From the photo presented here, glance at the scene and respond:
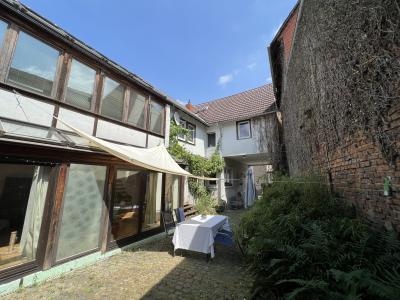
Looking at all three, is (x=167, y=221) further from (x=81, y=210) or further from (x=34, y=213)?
(x=34, y=213)

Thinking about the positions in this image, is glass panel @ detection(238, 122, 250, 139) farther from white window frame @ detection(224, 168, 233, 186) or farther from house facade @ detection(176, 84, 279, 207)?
white window frame @ detection(224, 168, 233, 186)

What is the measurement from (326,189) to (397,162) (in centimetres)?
227

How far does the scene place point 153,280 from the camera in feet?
14.9

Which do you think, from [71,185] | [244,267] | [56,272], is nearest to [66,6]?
[71,185]

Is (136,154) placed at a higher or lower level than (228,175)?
lower

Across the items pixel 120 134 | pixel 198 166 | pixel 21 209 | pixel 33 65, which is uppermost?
pixel 33 65

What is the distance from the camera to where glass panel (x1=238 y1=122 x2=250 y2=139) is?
14.2m

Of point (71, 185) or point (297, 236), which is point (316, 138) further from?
point (71, 185)

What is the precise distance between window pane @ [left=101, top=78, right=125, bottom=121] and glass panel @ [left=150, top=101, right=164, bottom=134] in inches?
61.6

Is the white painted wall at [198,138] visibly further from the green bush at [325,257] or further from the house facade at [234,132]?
the green bush at [325,257]

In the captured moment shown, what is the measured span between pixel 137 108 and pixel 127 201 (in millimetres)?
3538

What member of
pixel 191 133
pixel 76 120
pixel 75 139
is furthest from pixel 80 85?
pixel 191 133

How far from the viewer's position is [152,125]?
28.6 ft

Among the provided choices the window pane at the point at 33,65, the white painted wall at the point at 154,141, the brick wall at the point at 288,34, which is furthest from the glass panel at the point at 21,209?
the brick wall at the point at 288,34
